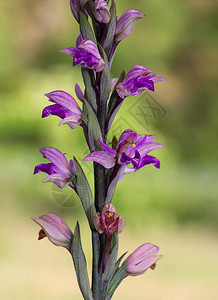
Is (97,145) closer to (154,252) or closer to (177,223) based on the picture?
(154,252)

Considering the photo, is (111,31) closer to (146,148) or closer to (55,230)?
(146,148)

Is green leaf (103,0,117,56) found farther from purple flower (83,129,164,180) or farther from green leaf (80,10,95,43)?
purple flower (83,129,164,180)

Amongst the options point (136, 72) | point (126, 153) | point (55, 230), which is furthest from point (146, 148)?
point (55, 230)

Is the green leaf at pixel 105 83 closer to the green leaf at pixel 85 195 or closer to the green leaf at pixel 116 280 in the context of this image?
the green leaf at pixel 85 195

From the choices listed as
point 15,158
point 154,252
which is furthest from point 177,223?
point 154,252

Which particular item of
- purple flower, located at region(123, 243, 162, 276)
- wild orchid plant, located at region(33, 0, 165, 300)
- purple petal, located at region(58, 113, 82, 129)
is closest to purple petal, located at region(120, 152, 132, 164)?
wild orchid plant, located at region(33, 0, 165, 300)

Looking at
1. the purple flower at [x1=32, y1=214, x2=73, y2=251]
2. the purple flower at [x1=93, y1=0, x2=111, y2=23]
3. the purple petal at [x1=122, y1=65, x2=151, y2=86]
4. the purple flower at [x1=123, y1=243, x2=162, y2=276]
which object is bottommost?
the purple flower at [x1=123, y1=243, x2=162, y2=276]
